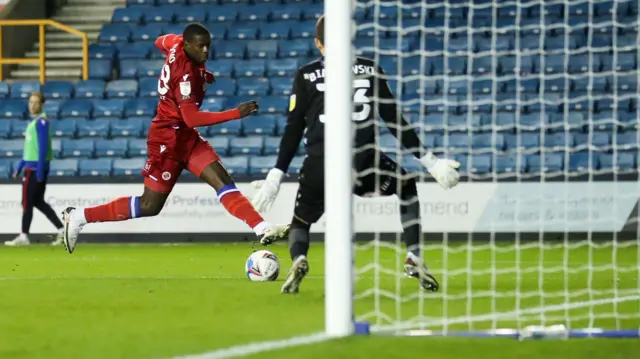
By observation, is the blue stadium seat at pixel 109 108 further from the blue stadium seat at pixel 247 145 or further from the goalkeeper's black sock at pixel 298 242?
the goalkeeper's black sock at pixel 298 242

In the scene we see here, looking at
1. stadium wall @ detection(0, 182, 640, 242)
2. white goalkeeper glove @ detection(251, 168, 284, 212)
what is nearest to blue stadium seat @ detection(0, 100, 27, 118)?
stadium wall @ detection(0, 182, 640, 242)

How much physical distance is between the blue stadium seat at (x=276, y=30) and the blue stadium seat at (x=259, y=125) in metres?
1.74

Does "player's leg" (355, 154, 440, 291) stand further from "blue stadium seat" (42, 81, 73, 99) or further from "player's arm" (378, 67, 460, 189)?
"blue stadium seat" (42, 81, 73, 99)

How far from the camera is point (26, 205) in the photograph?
13.9 m

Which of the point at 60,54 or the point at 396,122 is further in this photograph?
the point at 60,54

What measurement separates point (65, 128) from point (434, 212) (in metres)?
6.02

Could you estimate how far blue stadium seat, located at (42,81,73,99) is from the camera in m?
18.1

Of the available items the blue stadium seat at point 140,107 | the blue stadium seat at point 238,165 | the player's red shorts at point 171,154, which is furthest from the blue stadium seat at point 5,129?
the player's red shorts at point 171,154

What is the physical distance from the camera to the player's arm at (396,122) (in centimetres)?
702

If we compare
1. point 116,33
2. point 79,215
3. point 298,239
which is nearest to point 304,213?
point 298,239

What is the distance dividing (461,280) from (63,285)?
104 inches

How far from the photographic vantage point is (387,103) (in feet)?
23.2

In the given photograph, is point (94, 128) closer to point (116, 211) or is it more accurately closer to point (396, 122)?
point (116, 211)

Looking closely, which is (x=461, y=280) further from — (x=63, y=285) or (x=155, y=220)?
(x=155, y=220)
